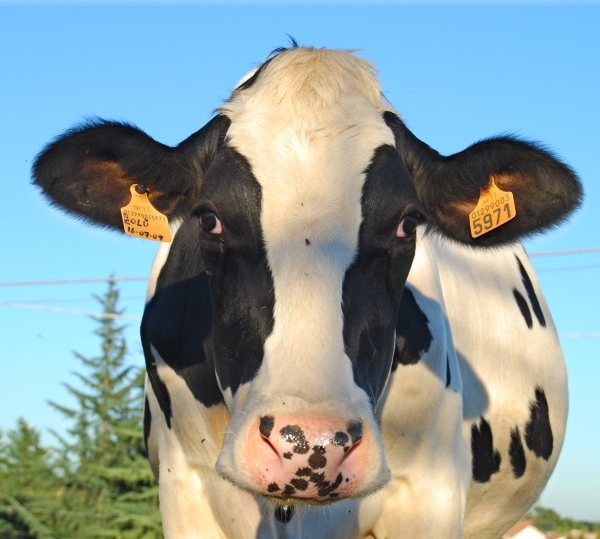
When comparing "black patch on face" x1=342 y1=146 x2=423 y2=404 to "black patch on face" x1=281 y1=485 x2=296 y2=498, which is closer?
"black patch on face" x1=281 y1=485 x2=296 y2=498

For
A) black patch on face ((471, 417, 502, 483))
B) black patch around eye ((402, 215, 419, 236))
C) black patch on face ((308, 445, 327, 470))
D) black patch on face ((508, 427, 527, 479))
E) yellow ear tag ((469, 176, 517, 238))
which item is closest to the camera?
black patch on face ((308, 445, 327, 470))

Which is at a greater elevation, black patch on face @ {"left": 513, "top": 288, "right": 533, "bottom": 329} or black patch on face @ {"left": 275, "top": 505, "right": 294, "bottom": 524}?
black patch on face @ {"left": 513, "top": 288, "right": 533, "bottom": 329}

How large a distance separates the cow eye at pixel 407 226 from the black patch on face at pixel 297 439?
1.24 metres

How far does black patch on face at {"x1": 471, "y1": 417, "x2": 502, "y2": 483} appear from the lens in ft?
18.4

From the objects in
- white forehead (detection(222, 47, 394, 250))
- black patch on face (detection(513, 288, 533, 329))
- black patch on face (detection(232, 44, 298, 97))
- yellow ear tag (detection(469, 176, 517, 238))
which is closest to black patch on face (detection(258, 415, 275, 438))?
white forehead (detection(222, 47, 394, 250))

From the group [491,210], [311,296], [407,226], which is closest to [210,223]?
[311,296]

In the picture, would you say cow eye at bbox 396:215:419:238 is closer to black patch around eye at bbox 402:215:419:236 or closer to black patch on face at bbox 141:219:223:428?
black patch around eye at bbox 402:215:419:236

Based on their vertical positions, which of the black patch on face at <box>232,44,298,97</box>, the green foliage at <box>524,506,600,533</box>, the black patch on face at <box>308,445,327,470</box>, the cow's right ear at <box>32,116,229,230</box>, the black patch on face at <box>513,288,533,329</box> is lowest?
the green foliage at <box>524,506,600,533</box>

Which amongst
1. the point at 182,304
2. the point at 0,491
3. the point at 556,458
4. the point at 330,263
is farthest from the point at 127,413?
the point at 330,263

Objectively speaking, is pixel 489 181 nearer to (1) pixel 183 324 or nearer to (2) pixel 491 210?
(2) pixel 491 210

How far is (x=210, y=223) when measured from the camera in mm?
3865

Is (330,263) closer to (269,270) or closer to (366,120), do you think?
(269,270)

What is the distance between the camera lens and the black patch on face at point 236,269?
140 inches

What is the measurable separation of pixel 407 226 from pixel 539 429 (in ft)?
10.4
